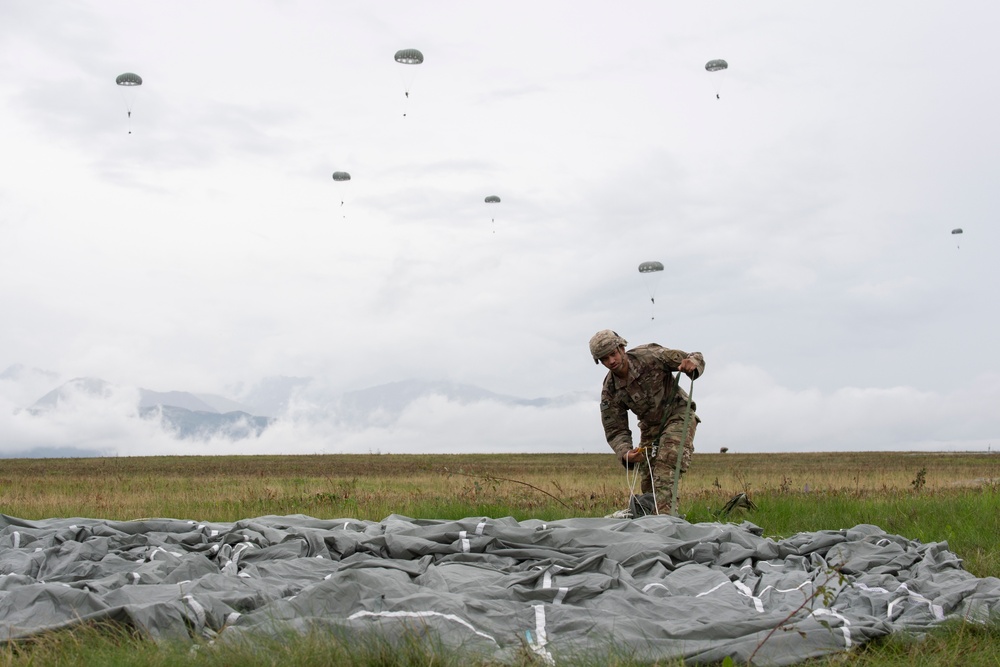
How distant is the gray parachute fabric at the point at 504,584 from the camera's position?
4.91 metres

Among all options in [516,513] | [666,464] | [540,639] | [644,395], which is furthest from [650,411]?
[540,639]

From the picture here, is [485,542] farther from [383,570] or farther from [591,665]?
[591,665]

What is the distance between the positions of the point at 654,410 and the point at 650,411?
46 mm

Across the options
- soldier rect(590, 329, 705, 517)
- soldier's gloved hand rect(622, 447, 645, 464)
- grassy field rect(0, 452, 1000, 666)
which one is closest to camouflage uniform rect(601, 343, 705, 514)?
soldier rect(590, 329, 705, 517)

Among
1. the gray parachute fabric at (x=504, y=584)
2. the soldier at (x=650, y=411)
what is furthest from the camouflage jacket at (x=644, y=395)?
the gray parachute fabric at (x=504, y=584)

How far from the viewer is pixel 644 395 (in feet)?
33.3

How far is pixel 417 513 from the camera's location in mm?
11539

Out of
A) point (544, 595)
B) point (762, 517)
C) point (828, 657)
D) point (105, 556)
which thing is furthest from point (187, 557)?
point (762, 517)

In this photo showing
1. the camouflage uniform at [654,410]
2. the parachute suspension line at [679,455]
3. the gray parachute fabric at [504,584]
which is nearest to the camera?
the gray parachute fabric at [504,584]

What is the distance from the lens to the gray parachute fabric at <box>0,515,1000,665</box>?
4906 mm

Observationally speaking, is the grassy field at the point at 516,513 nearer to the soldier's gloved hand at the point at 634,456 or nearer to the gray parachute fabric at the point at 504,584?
the gray parachute fabric at the point at 504,584

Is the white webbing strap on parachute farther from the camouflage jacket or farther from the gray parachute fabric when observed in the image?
the camouflage jacket

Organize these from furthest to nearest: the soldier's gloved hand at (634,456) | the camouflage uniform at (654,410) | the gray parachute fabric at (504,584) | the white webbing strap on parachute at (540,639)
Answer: the camouflage uniform at (654,410) → the soldier's gloved hand at (634,456) → the gray parachute fabric at (504,584) → the white webbing strap on parachute at (540,639)

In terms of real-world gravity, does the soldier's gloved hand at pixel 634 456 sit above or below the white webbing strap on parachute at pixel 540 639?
above
